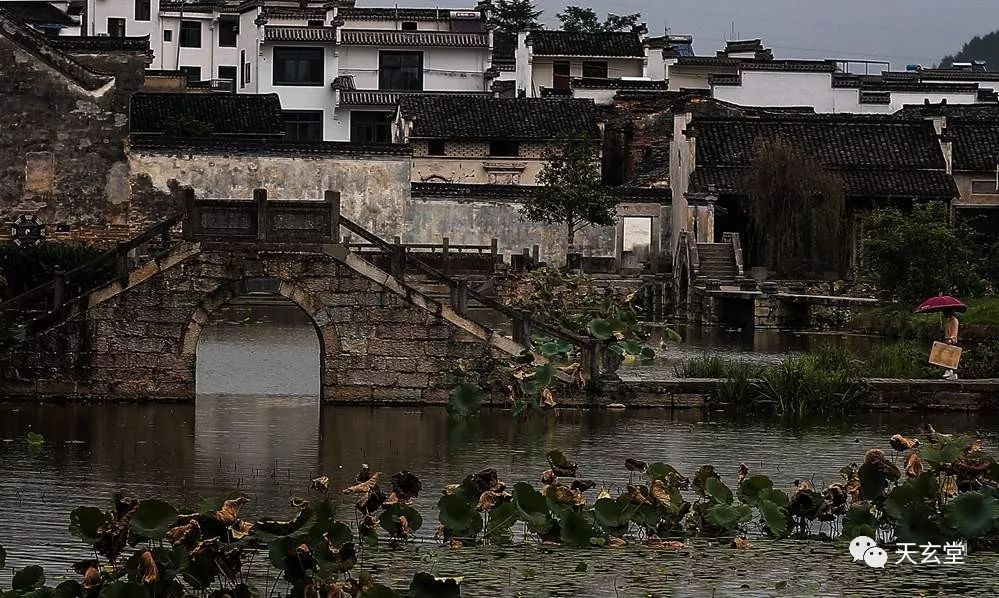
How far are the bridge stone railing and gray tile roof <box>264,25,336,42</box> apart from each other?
48.1 meters

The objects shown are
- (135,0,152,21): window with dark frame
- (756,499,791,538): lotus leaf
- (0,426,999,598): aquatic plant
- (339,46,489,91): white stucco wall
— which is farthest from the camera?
(135,0,152,21): window with dark frame

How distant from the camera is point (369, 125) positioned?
73.9 m

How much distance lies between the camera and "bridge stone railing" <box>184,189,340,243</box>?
89.4 feet

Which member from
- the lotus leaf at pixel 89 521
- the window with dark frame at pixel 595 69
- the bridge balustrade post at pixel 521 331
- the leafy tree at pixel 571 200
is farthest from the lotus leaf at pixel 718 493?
the window with dark frame at pixel 595 69

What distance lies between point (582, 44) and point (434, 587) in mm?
65732

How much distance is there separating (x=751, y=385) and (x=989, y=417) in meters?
2.93

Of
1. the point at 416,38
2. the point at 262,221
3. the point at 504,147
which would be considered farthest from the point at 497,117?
the point at 262,221

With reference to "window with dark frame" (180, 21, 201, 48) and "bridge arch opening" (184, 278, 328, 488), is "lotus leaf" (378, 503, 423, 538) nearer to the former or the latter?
"bridge arch opening" (184, 278, 328, 488)

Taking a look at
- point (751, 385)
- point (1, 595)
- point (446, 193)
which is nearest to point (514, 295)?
point (446, 193)

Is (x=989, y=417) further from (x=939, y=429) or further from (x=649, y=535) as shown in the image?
(x=649, y=535)

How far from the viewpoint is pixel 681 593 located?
1416 cm

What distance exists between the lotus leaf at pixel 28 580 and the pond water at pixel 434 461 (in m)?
1.48

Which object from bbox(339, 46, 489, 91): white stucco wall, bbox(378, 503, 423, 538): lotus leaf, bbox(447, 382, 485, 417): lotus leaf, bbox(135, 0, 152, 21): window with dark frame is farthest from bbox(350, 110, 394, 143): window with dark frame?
bbox(378, 503, 423, 538): lotus leaf

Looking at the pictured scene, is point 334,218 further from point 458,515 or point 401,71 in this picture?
point 401,71
